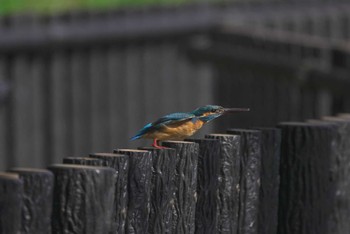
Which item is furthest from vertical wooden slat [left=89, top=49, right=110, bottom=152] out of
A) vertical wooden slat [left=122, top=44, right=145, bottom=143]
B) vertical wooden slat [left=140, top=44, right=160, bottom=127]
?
vertical wooden slat [left=140, top=44, right=160, bottom=127]

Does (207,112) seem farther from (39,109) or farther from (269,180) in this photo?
(39,109)

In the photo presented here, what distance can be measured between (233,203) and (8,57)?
5.68 metres

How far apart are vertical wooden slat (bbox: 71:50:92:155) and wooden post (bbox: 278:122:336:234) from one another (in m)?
5.92

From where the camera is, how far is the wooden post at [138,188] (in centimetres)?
388

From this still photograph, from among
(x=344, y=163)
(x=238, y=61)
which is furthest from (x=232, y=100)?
(x=344, y=163)

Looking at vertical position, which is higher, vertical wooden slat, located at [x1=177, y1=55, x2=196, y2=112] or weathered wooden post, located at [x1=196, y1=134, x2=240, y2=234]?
vertical wooden slat, located at [x1=177, y1=55, x2=196, y2=112]

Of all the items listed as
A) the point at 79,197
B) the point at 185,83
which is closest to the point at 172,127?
the point at 79,197

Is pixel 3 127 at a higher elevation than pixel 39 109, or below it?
below

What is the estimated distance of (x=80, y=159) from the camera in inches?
146

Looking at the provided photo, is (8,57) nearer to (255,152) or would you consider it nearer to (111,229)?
(255,152)

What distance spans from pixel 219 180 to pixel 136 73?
6.98m

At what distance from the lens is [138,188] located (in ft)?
12.8

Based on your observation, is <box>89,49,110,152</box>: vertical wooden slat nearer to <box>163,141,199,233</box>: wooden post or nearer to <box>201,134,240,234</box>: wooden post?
<box>201,134,240,234</box>: wooden post

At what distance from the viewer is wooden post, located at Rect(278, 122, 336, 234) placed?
→ 4703 mm
